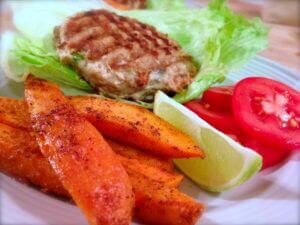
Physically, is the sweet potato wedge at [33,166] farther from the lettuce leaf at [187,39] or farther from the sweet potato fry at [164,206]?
the lettuce leaf at [187,39]

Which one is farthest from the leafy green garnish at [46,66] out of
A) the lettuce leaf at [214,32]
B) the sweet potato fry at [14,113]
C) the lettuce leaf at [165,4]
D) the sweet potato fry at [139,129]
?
the lettuce leaf at [165,4]

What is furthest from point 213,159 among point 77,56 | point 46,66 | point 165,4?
point 165,4

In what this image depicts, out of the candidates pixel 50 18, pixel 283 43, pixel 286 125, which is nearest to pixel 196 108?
pixel 286 125

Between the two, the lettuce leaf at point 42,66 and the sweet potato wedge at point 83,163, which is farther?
the lettuce leaf at point 42,66

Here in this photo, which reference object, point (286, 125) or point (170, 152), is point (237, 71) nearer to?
point (286, 125)

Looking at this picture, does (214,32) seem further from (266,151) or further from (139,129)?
(139,129)
